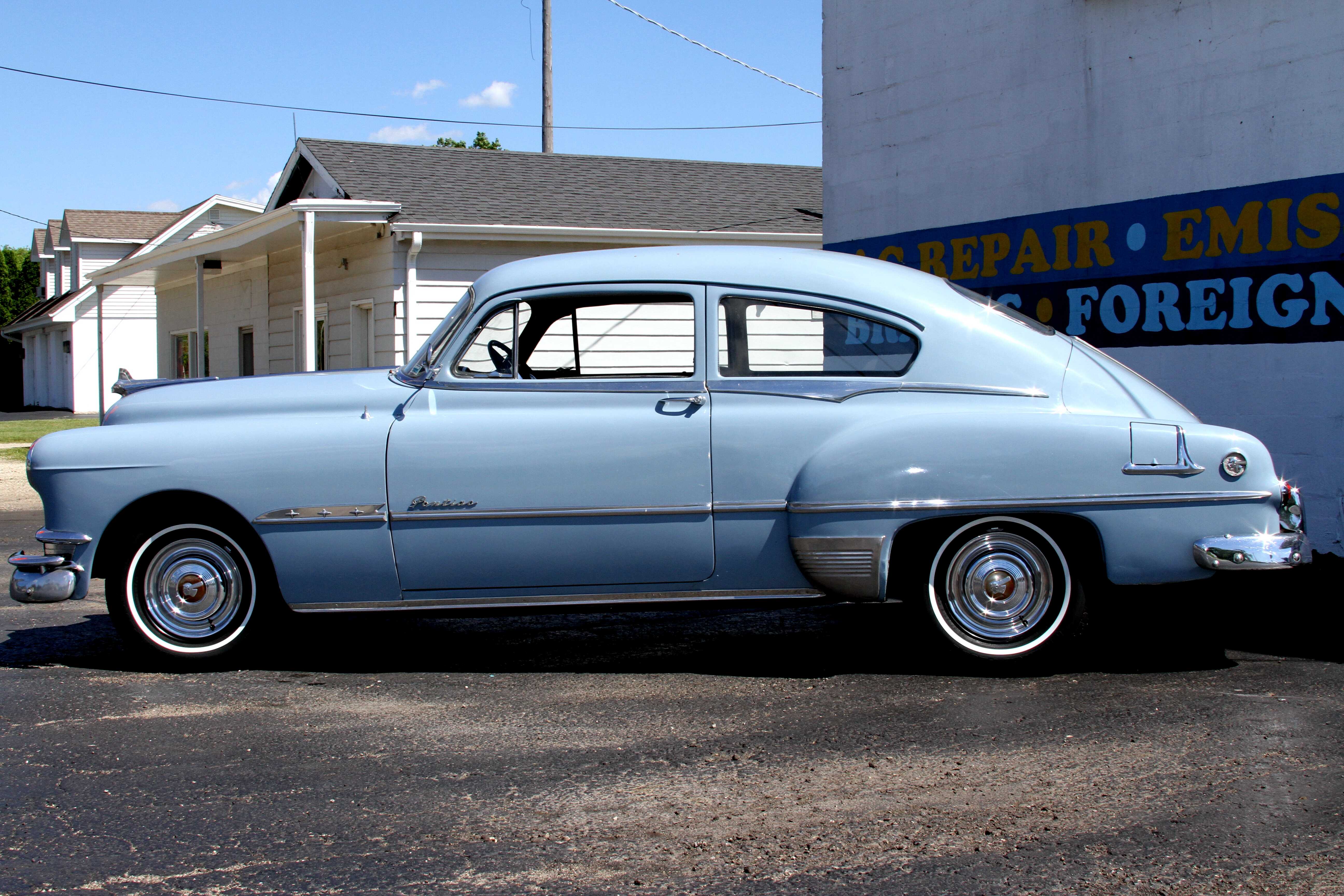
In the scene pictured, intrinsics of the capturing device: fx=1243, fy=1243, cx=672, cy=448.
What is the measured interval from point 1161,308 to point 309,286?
10445 mm

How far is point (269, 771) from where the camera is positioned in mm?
4031

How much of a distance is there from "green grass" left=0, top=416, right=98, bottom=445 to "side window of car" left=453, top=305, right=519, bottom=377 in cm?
1994

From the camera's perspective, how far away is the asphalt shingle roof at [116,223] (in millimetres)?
39469

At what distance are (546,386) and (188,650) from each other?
76.0 inches

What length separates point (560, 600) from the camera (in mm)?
5203

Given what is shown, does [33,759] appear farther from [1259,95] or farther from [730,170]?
[730,170]

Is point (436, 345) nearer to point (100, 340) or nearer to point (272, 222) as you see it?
point (272, 222)

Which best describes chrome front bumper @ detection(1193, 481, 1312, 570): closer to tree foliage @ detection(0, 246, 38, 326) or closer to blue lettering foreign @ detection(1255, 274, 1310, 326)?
blue lettering foreign @ detection(1255, 274, 1310, 326)

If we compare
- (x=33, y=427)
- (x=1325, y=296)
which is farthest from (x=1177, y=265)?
(x=33, y=427)

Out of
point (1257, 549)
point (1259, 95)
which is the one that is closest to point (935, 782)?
point (1257, 549)

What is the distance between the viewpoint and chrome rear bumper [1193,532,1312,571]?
16.4ft

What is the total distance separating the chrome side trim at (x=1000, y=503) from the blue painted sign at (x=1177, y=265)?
3206 mm

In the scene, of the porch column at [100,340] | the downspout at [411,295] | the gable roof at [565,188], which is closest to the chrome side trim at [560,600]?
the downspout at [411,295]

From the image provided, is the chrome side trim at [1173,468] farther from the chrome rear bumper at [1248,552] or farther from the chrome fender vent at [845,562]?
the chrome fender vent at [845,562]
